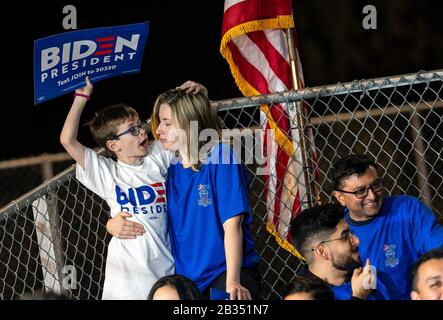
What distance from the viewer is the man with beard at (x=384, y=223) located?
386 centimetres

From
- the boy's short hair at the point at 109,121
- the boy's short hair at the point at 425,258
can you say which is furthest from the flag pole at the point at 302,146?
the boy's short hair at the point at 425,258

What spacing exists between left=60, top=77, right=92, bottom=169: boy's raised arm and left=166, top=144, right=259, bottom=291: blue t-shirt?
0.45 metres

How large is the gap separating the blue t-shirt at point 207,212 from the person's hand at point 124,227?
18 centimetres

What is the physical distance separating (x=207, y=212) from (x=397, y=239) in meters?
0.85

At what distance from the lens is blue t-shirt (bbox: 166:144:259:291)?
Result: 3814 millimetres

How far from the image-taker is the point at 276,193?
14.8 feet

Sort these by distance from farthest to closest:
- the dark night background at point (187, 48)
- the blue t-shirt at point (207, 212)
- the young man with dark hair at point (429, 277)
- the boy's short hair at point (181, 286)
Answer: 1. the dark night background at point (187, 48)
2. the blue t-shirt at point (207, 212)
3. the boy's short hair at point (181, 286)
4. the young man with dark hair at point (429, 277)

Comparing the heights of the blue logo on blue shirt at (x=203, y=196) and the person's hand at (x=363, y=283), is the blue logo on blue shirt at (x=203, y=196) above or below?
above

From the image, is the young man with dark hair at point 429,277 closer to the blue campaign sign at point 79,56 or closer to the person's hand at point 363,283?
the person's hand at point 363,283

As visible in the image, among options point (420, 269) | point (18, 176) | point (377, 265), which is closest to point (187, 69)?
point (18, 176)

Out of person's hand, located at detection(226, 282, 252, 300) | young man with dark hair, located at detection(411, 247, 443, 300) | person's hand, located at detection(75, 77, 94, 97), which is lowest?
person's hand, located at detection(226, 282, 252, 300)

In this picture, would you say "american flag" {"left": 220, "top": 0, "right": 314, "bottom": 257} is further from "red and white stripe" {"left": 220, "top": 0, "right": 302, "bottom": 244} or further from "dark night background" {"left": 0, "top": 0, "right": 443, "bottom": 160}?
"dark night background" {"left": 0, "top": 0, "right": 443, "bottom": 160}

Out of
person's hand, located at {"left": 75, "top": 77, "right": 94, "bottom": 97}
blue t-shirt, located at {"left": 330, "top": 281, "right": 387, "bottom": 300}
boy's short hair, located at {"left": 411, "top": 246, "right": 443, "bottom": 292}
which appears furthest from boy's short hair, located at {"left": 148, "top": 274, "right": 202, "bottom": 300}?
person's hand, located at {"left": 75, "top": 77, "right": 94, "bottom": 97}
